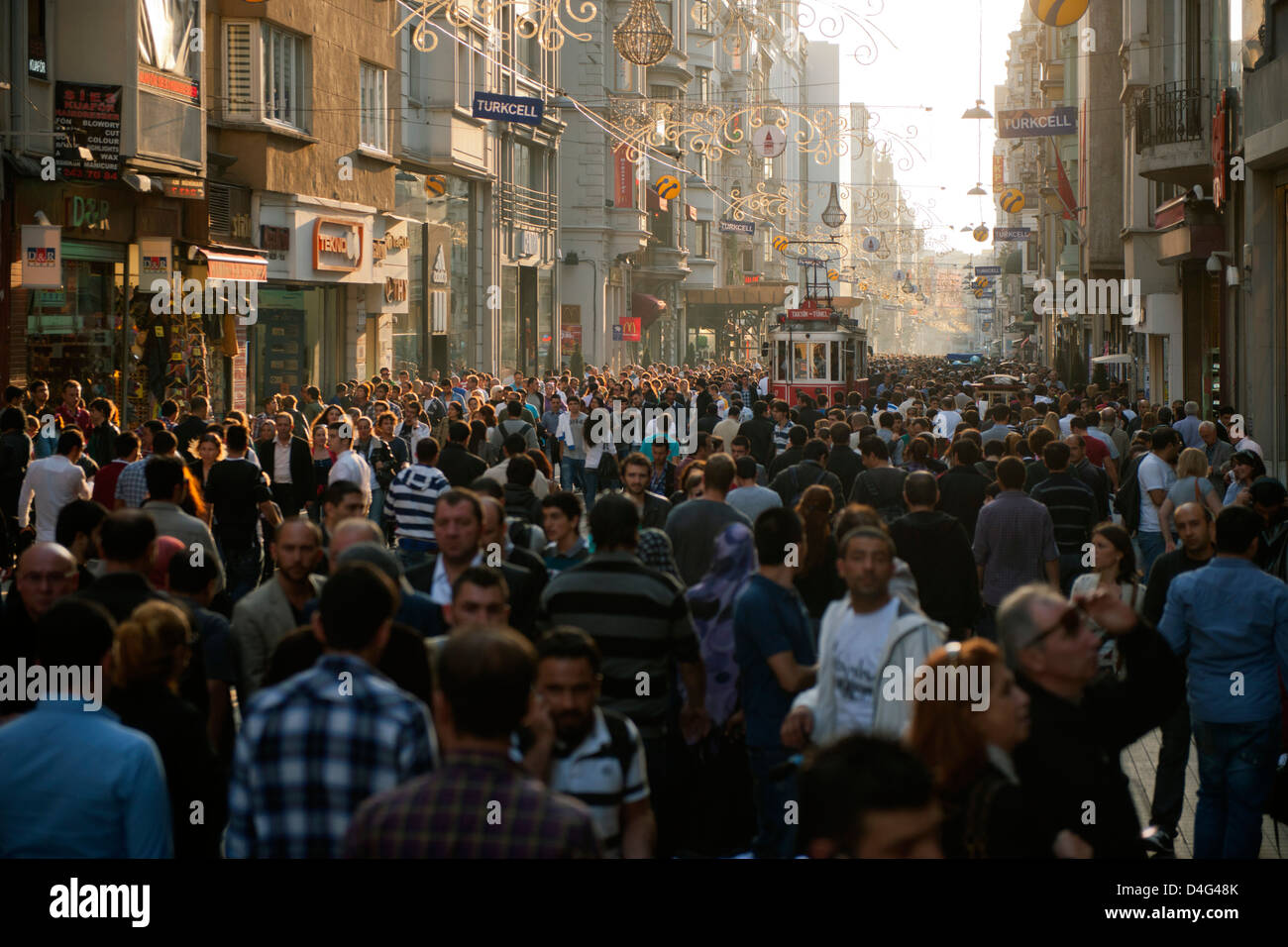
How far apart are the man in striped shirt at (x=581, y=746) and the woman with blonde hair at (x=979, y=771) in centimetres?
110

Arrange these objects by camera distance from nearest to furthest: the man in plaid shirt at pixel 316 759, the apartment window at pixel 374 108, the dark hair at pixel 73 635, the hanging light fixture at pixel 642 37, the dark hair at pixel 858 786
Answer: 1. the dark hair at pixel 858 786
2. the man in plaid shirt at pixel 316 759
3. the dark hair at pixel 73 635
4. the hanging light fixture at pixel 642 37
5. the apartment window at pixel 374 108

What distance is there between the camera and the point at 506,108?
1043 inches

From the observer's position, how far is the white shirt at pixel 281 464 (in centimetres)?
1553

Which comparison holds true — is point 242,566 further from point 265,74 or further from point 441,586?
point 265,74

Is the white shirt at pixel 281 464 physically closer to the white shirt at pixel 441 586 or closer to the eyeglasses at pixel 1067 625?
the white shirt at pixel 441 586

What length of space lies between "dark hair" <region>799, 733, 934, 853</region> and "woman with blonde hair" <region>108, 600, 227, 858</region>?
2.44 meters

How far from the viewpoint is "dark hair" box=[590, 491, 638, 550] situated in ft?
23.0

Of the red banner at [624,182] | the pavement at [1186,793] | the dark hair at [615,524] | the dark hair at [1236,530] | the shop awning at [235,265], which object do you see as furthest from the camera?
the red banner at [624,182]

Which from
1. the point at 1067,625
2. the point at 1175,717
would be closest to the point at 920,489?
the point at 1175,717

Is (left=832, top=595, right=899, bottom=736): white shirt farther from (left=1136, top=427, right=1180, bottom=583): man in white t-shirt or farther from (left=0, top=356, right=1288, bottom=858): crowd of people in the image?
(left=1136, top=427, right=1180, bottom=583): man in white t-shirt

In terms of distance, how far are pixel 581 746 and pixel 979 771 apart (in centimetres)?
133

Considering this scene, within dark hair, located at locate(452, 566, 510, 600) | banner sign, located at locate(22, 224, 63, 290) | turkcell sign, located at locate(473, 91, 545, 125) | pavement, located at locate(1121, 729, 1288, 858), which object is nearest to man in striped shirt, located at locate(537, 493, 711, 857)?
dark hair, located at locate(452, 566, 510, 600)

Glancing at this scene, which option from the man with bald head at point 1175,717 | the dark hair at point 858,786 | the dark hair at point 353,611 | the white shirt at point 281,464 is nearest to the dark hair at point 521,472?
the man with bald head at point 1175,717

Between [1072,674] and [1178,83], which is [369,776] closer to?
[1072,674]
